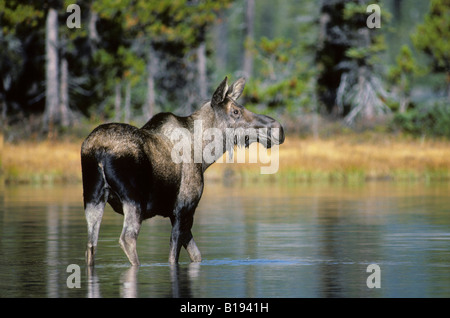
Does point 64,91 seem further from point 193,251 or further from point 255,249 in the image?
point 193,251

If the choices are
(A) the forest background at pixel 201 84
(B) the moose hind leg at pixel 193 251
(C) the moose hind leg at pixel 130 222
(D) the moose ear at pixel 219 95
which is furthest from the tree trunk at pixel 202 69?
(C) the moose hind leg at pixel 130 222

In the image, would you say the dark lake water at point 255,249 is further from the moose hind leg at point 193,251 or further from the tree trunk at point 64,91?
the tree trunk at point 64,91

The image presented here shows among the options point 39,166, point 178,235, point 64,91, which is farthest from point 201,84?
point 178,235

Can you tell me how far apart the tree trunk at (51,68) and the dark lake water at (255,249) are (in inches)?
570

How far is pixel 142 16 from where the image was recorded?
4853 cm

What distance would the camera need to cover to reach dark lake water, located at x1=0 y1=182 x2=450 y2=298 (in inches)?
459

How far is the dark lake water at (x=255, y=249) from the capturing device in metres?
11.7

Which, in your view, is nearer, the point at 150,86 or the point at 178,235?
the point at 178,235

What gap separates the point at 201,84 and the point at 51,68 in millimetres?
15368

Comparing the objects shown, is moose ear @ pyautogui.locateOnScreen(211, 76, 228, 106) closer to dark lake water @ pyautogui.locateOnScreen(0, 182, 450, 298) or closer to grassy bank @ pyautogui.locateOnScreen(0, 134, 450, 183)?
dark lake water @ pyautogui.locateOnScreen(0, 182, 450, 298)

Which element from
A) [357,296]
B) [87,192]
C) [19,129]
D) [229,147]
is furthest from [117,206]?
[19,129]

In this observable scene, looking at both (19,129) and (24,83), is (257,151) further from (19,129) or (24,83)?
(24,83)

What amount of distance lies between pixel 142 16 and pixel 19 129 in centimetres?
892

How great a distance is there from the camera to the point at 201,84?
58312mm
